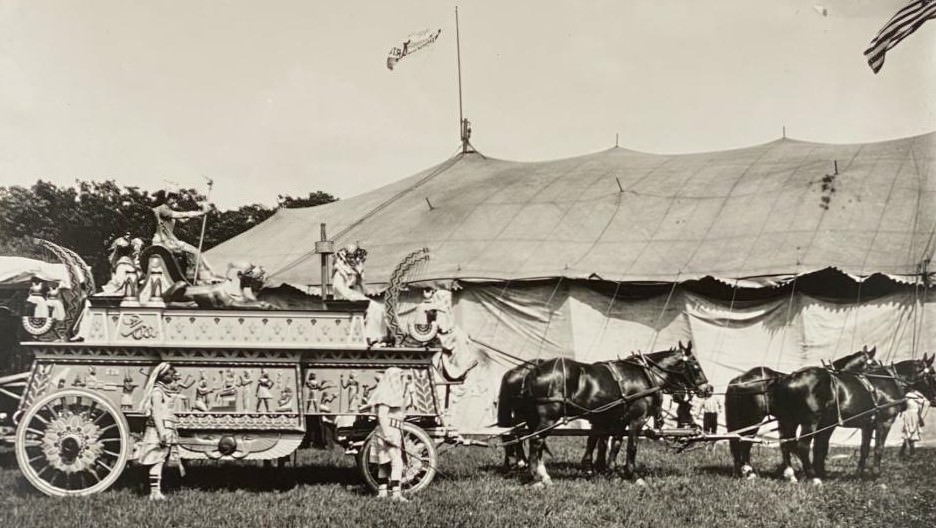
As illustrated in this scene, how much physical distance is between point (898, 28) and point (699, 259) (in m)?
7.00

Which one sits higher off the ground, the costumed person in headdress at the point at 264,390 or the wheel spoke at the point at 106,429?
the costumed person in headdress at the point at 264,390

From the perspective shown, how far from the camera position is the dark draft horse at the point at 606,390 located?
1030cm

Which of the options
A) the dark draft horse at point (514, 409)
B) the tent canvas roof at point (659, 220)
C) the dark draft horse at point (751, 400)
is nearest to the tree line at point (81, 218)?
the tent canvas roof at point (659, 220)

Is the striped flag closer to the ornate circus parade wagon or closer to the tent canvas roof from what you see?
the ornate circus parade wagon

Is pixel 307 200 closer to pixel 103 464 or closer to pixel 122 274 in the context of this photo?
pixel 122 274

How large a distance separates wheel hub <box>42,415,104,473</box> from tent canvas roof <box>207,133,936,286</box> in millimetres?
8754

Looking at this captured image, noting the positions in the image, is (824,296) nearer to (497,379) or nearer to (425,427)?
(497,379)

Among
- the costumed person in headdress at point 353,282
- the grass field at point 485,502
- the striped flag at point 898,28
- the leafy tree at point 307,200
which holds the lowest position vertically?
the grass field at point 485,502

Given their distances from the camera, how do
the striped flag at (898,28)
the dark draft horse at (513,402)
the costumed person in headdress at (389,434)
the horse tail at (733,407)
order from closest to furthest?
the costumed person in headdress at (389,434), the striped flag at (898,28), the dark draft horse at (513,402), the horse tail at (733,407)

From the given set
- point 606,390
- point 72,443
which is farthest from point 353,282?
point 606,390

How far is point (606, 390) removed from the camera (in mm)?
10523

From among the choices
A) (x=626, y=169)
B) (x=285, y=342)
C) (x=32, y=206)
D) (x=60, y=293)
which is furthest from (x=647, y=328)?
(x=32, y=206)

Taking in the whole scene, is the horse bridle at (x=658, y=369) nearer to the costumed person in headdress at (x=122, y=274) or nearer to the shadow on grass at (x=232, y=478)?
the shadow on grass at (x=232, y=478)

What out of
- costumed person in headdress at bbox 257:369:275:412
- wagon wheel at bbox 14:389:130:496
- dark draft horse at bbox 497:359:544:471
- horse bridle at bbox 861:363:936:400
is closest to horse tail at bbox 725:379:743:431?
horse bridle at bbox 861:363:936:400
